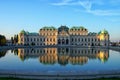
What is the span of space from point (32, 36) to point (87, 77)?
13234 centimetres

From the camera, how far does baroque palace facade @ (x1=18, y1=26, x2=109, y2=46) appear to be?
14850 centimetres

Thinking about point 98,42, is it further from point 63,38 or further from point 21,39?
point 21,39

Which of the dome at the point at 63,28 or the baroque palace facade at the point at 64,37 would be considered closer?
the baroque palace facade at the point at 64,37

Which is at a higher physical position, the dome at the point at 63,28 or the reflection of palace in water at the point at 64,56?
the dome at the point at 63,28

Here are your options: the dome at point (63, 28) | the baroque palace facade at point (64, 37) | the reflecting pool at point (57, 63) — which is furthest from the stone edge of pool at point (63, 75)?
the dome at point (63, 28)

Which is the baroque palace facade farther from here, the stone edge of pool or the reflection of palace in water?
the stone edge of pool

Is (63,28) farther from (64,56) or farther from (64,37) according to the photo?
(64,56)

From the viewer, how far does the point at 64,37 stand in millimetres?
147625

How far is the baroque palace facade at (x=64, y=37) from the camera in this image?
→ 5846 inches

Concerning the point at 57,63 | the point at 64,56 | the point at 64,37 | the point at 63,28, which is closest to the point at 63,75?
the point at 57,63

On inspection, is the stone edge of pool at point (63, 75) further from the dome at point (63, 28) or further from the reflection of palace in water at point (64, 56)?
the dome at point (63, 28)

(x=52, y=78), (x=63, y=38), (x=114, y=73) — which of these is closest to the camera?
(x=52, y=78)

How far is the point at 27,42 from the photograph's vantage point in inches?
6038

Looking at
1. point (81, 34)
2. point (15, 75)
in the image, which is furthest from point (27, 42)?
point (15, 75)
